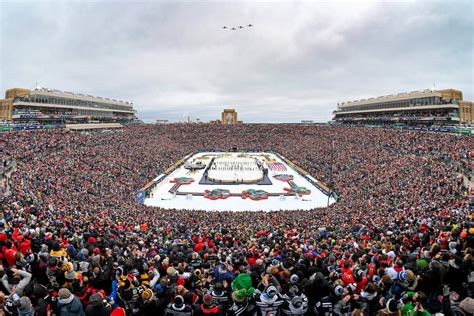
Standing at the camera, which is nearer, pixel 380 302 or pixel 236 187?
pixel 380 302

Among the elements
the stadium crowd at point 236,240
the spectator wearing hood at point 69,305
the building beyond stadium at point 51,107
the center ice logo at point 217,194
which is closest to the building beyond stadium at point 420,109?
the stadium crowd at point 236,240

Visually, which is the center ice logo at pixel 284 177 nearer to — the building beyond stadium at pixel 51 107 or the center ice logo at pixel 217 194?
the center ice logo at pixel 217 194

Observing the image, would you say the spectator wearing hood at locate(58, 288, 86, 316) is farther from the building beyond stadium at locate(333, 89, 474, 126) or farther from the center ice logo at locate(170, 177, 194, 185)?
the building beyond stadium at locate(333, 89, 474, 126)

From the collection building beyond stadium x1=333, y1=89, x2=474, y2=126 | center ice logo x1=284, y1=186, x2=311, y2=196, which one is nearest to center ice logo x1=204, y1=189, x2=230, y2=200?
center ice logo x1=284, y1=186, x2=311, y2=196

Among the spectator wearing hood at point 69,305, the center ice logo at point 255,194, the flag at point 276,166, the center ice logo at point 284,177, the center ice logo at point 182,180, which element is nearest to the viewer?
the spectator wearing hood at point 69,305

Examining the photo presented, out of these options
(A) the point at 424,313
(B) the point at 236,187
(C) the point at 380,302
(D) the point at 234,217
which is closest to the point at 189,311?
(C) the point at 380,302

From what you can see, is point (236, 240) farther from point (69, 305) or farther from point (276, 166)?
point (276, 166)

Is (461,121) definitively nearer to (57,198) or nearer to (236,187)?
(236,187)
